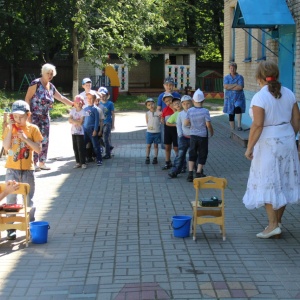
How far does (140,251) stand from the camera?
687 centimetres

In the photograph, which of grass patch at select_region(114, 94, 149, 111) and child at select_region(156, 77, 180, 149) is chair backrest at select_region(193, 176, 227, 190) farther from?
grass patch at select_region(114, 94, 149, 111)

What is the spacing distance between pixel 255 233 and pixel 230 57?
14.9 metres

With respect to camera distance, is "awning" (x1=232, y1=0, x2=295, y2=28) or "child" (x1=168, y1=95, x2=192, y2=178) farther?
"awning" (x1=232, y1=0, x2=295, y2=28)

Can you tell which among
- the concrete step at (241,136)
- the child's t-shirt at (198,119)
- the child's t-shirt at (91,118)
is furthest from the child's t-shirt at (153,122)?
the concrete step at (241,136)

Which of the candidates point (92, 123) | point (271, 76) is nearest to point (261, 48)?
point (92, 123)

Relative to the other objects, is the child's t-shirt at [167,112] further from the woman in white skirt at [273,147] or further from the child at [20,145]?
the woman in white skirt at [273,147]

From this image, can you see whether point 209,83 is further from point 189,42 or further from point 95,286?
point 95,286

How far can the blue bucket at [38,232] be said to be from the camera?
23.5ft

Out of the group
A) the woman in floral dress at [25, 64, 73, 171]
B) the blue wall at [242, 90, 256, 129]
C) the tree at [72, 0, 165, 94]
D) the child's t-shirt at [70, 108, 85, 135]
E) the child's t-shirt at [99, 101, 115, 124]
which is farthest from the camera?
the tree at [72, 0, 165, 94]

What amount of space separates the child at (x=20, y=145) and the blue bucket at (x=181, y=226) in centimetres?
165

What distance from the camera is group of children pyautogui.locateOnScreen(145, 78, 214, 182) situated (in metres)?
10.7

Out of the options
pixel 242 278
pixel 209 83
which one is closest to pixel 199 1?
pixel 209 83

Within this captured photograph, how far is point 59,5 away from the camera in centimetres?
3266

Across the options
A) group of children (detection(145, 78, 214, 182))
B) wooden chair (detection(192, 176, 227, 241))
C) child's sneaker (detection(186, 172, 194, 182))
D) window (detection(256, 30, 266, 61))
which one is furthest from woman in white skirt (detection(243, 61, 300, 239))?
window (detection(256, 30, 266, 61))
